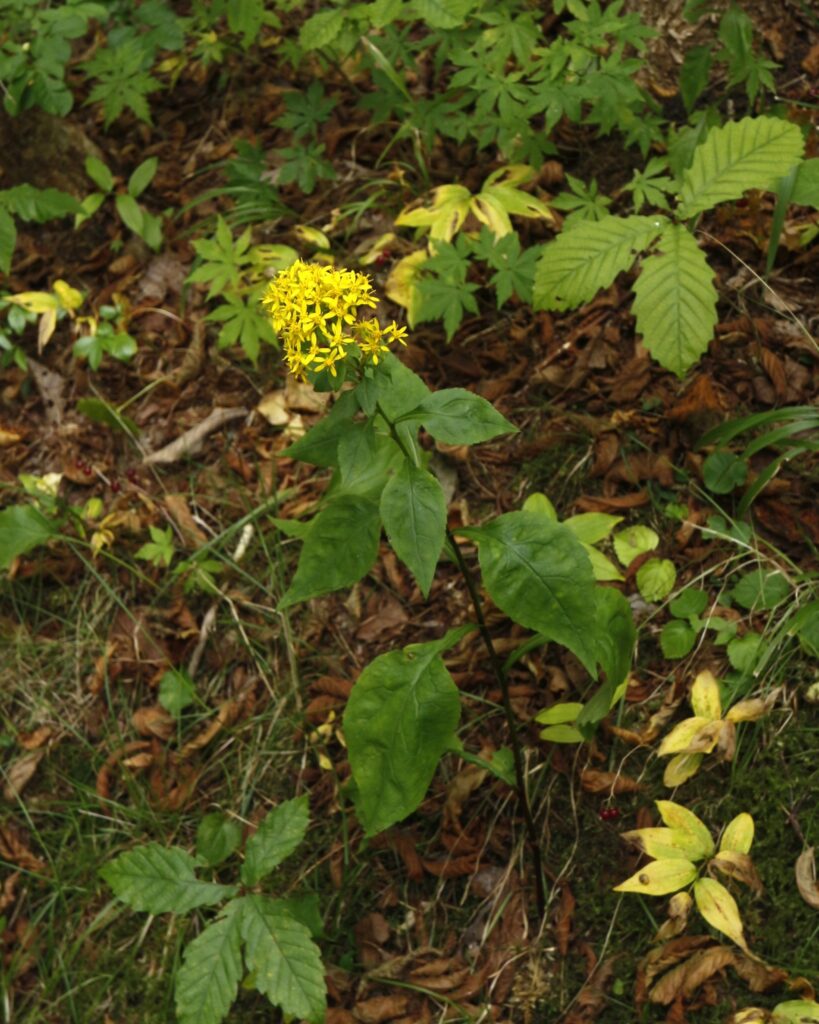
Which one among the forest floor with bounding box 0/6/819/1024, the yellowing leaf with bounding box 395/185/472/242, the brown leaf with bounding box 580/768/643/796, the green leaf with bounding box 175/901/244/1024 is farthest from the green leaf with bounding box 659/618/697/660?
the yellowing leaf with bounding box 395/185/472/242

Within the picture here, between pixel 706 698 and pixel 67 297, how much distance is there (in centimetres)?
262

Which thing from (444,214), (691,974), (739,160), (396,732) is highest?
(739,160)

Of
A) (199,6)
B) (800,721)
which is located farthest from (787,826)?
(199,6)

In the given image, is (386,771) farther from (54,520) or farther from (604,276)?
(54,520)

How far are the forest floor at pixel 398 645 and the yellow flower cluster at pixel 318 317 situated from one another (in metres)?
1.16

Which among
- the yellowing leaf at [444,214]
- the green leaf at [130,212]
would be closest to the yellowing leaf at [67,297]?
the green leaf at [130,212]

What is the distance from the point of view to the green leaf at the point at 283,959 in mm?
2131

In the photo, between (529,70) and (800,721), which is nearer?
(800,721)

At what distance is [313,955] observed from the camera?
2.19m

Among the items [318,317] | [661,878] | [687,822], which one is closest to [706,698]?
[687,822]

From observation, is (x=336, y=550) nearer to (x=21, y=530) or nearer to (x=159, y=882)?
(x=159, y=882)

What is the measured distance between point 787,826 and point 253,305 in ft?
6.97

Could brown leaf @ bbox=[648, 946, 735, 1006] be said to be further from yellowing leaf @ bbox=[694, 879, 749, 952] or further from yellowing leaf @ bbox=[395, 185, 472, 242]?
yellowing leaf @ bbox=[395, 185, 472, 242]

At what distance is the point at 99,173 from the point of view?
11.8 feet
